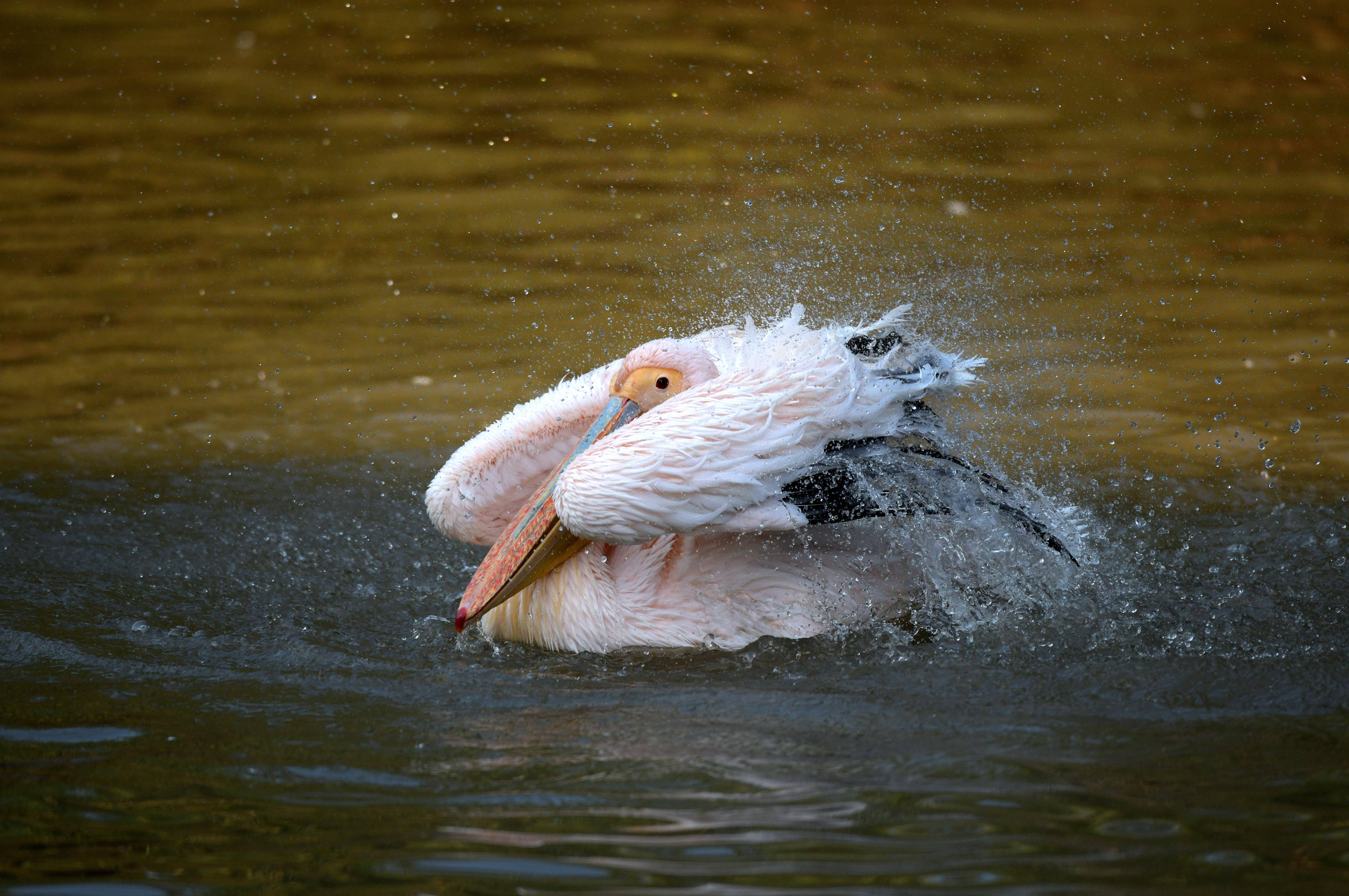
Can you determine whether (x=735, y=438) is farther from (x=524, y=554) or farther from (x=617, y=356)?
(x=617, y=356)

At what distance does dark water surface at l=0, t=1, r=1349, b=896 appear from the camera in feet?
10.3

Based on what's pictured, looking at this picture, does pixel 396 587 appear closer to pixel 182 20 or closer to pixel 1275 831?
pixel 1275 831

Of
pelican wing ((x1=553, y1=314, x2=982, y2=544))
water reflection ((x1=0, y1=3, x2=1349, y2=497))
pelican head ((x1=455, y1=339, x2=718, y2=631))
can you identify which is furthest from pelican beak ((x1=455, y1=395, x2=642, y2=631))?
water reflection ((x1=0, y1=3, x2=1349, y2=497))

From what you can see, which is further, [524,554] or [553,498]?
[524,554]

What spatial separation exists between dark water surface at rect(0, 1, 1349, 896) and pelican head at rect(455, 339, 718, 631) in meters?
0.22

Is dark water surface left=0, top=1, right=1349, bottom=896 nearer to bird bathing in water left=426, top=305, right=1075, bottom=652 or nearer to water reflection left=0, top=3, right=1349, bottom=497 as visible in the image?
water reflection left=0, top=3, right=1349, bottom=497

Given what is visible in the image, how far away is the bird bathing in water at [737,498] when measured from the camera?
3936 mm

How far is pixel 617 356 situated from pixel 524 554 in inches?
117

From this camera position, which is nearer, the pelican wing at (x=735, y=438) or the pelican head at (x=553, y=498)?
the pelican wing at (x=735, y=438)

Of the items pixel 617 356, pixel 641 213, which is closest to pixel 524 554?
pixel 617 356

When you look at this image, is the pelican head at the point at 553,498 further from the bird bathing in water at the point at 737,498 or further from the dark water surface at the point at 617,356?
the dark water surface at the point at 617,356

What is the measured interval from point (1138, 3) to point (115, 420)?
8751 millimetres

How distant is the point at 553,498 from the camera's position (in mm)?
4012

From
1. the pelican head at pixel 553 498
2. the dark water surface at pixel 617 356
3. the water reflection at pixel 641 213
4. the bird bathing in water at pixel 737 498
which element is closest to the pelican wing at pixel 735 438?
the bird bathing in water at pixel 737 498
